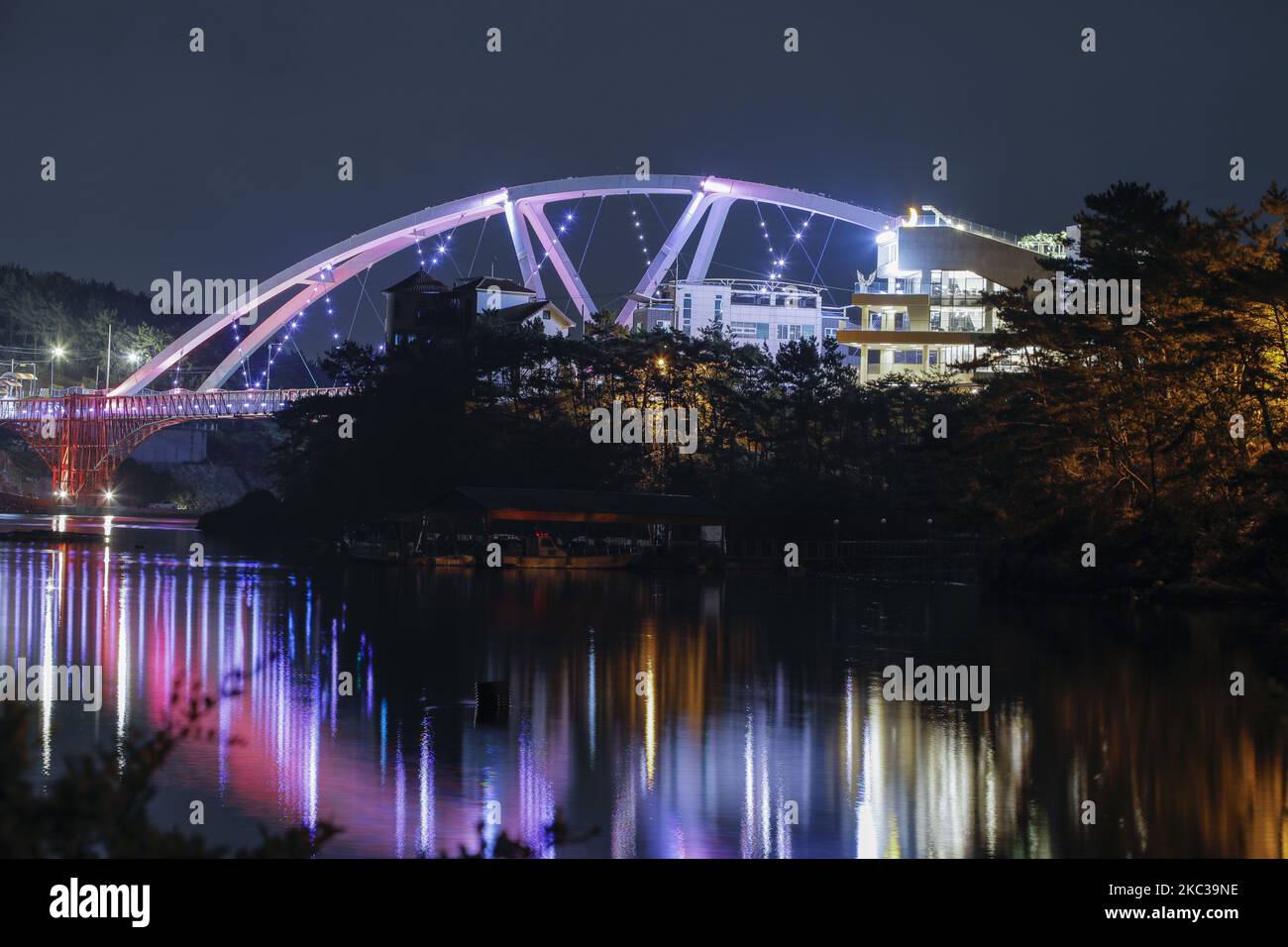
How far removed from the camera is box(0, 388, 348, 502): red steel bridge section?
333 ft

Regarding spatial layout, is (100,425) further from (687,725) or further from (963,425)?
(687,725)

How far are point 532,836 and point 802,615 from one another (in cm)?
2403

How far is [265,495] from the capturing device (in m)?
72.2

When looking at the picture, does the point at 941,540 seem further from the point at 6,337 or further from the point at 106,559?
the point at 6,337

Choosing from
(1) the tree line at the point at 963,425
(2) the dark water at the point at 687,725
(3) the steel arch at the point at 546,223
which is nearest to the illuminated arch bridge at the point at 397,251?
(3) the steel arch at the point at 546,223

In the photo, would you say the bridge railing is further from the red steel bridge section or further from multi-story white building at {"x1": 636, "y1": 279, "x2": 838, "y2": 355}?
multi-story white building at {"x1": 636, "y1": 279, "x2": 838, "y2": 355}

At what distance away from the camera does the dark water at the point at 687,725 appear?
13.1 metres

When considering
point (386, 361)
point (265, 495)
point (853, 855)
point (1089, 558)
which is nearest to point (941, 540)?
point (1089, 558)

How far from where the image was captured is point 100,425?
103 metres

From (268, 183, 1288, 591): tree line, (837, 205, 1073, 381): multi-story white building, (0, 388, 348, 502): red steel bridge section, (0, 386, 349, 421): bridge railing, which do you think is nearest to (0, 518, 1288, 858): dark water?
(268, 183, 1288, 591): tree line

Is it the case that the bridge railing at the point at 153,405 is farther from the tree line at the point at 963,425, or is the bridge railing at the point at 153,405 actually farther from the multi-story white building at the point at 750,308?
the multi-story white building at the point at 750,308

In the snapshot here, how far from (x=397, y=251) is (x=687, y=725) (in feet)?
295

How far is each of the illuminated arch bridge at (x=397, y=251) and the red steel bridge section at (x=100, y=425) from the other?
7 centimetres

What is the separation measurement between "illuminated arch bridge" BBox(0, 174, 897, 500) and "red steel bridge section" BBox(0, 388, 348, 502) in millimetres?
70
